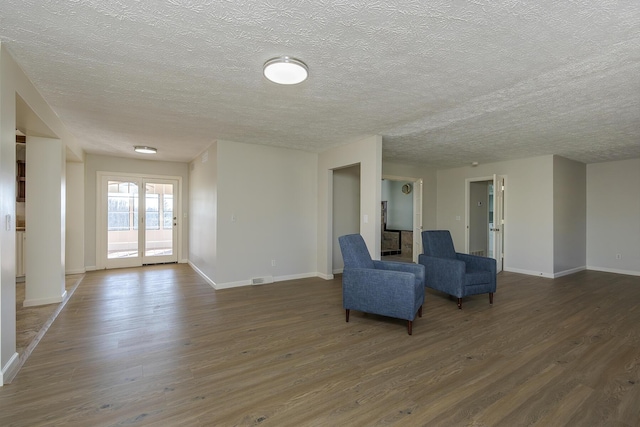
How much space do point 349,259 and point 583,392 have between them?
2.19 metres

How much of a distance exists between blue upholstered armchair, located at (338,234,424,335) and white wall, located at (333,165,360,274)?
230 cm

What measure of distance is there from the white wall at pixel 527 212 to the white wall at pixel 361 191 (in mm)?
3547

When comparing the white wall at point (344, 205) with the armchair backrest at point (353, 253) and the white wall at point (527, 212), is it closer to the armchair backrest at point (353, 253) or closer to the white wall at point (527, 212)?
the armchair backrest at point (353, 253)

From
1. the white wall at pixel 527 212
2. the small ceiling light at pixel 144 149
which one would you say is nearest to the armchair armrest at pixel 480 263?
the white wall at pixel 527 212

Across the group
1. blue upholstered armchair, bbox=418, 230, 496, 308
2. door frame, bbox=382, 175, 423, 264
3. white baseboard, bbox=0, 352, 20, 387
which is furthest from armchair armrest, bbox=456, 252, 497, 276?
white baseboard, bbox=0, 352, 20, 387

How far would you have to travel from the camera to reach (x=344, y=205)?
6148 millimetres

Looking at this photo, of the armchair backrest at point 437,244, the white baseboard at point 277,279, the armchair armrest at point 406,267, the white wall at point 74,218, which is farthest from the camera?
the white wall at point 74,218

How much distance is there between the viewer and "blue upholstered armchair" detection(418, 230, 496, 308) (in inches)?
154

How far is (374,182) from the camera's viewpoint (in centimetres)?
437

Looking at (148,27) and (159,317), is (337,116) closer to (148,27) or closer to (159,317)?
(148,27)

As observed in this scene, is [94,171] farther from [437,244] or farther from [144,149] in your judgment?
[437,244]

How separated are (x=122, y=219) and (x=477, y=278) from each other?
22.9 feet

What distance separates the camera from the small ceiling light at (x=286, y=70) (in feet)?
7.37

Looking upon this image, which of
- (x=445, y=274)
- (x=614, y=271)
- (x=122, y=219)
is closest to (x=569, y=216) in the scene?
(x=614, y=271)
